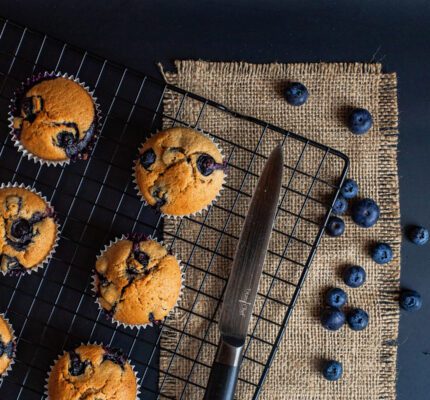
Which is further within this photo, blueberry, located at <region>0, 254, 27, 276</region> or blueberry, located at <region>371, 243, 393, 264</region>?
blueberry, located at <region>371, 243, 393, 264</region>

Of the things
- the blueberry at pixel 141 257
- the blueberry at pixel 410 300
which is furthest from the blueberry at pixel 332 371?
the blueberry at pixel 141 257

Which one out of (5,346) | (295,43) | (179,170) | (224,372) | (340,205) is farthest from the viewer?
(295,43)

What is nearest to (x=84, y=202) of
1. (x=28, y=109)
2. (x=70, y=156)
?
(x=70, y=156)

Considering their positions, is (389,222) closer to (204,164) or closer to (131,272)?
(204,164)

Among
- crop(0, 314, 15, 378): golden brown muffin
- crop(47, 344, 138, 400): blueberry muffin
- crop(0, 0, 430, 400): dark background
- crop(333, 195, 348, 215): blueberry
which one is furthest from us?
crop(0, 0, 430, 400): dark background

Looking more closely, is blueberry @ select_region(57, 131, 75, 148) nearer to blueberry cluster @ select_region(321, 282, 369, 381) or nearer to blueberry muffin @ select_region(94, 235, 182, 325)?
blueberry muffin @ select_region(94, 235, 182, 325)

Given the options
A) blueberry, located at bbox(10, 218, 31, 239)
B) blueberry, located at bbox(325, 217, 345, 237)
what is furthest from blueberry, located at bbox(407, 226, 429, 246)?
blueberry, located at bbox(10, 218, 31, 239)

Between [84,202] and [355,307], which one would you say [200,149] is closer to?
[84,202]

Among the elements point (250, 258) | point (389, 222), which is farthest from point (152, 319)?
point (389, 222)
